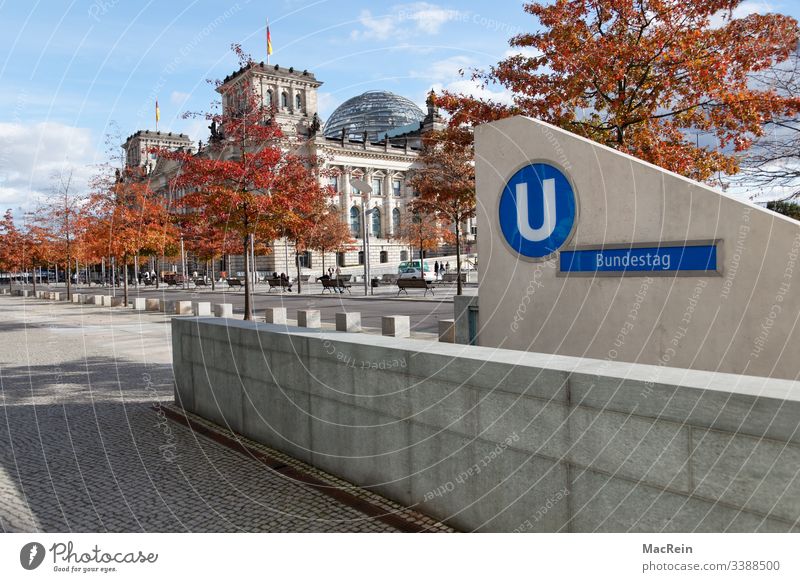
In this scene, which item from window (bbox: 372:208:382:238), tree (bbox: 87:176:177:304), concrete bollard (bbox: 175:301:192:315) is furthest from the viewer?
window (bbox: 372:208:382:238)

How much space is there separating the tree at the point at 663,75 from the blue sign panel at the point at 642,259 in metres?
6.69

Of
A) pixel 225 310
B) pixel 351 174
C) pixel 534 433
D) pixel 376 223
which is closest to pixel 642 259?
pixel 534 433

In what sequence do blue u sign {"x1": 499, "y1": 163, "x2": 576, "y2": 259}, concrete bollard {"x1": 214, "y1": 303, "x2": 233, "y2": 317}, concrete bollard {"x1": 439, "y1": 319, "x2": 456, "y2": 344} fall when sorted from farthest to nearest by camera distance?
concrete bollard {"x1": 214, "y1": 303, "x2": 233, "y2": 317} < concrete bollard {"x1": 439, "y1": 319, "x2": 456, "y2": 344} < blue u sign {"x1": 499, "y1": 163, "x2": 576, "y2": 259}

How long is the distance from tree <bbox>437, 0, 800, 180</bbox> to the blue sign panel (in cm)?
669

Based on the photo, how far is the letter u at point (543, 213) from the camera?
23.3ft

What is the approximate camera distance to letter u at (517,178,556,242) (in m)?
7.10

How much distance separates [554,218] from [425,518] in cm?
360

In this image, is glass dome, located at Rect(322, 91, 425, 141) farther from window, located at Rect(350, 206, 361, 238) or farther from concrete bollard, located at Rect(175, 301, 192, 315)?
concrete bollard, located at Rect(175, 301, 192, 315)

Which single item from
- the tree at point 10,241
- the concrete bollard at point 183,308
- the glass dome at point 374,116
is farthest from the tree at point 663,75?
the glass dome at point 374,116

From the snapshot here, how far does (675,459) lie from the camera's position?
3.49 m

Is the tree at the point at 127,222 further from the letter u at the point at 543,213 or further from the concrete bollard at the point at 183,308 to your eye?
the letter u at the point at 543,213

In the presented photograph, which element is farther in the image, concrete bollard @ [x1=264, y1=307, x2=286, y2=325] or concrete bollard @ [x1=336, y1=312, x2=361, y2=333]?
concrete bollard @ [x1=264, y1=307, x2=286, y2=325]

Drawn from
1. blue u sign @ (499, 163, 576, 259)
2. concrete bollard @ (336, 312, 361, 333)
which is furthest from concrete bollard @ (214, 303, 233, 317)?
blue u sign @ (499, 163, 576, 259)

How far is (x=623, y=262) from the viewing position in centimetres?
648
